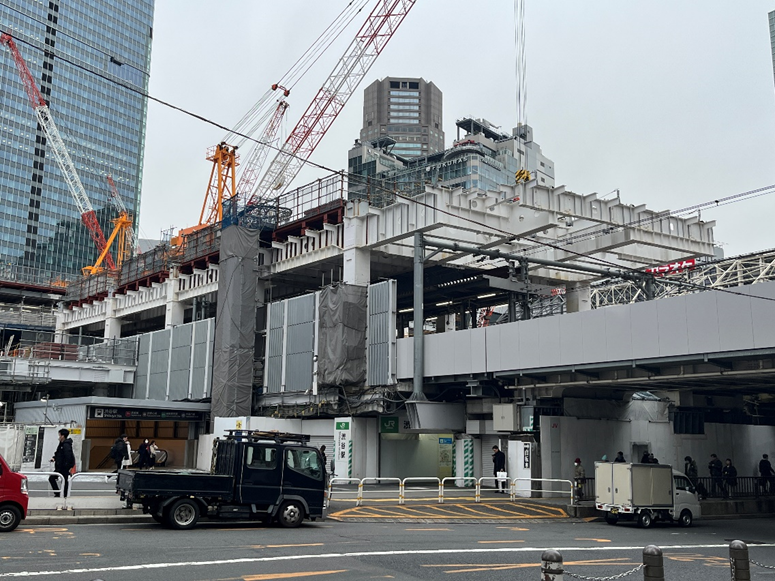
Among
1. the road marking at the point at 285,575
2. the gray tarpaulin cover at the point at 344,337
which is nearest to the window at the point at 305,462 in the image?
the road marking at the point at 285,575

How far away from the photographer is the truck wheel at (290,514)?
19766mm

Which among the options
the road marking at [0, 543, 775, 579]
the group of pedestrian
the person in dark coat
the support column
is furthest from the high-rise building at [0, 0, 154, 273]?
the road marking at [0, 543, 775, 579]

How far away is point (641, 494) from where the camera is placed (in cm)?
2430

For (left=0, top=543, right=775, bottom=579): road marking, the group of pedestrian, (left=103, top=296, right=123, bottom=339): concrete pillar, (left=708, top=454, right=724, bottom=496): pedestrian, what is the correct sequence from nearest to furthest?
(left=0, top=543, right=775, bottom=579): road marking < the group of pedestrian < (left=708, top=454, right=724, bottom=496): pedestrian < (left=103, top=296, right=123, bottom=339): concrete pillar

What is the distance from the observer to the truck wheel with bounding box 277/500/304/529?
1977cm

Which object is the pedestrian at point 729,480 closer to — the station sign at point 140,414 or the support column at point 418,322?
the support column at point 418,322

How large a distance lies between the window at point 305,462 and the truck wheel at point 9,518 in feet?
21.2

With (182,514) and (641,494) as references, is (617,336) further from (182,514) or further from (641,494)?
(182,514)

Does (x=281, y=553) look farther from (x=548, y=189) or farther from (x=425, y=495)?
(x=548, y=189)

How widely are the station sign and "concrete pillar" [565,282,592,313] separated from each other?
24.3 metres

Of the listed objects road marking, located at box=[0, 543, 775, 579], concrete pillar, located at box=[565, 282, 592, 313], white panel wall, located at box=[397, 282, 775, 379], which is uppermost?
concrete pillar, located at box=[565, 282, 592, 313]

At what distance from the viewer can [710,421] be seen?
37.8 m

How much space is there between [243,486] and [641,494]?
513 inches

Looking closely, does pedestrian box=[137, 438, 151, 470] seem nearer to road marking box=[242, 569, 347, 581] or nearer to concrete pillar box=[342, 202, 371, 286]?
concrete pillar box=[342, 202, 371, 286]
